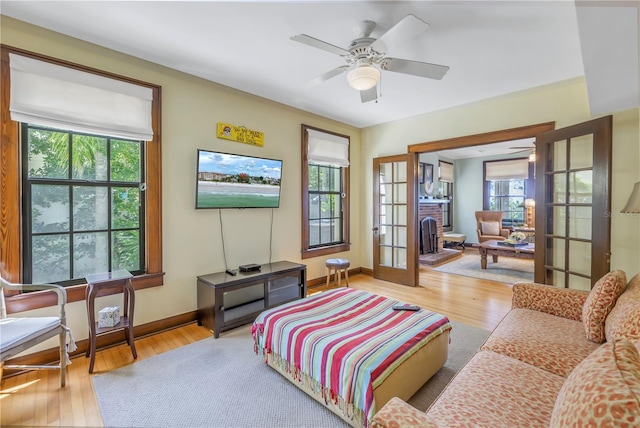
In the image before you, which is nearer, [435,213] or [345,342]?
[345,342]

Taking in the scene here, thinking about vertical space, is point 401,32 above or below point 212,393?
above

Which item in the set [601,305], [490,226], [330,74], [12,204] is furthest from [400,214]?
[12,204]

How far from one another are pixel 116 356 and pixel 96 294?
1.91 feet

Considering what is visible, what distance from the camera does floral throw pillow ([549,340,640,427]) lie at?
0.70 m

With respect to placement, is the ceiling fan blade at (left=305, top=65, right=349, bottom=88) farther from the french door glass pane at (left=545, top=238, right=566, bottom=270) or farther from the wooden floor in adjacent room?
the french door glass pane at (left=545, top=238, right=566, bottom=270)

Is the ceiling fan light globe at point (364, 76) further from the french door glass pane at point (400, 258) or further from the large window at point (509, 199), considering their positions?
the large window at point (509, 199)

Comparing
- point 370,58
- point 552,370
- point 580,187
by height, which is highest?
point 370,58

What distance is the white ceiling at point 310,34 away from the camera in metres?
2.04

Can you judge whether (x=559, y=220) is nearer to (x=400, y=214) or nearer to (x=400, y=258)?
(x=400, y=214)

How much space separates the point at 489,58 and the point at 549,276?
2.39m


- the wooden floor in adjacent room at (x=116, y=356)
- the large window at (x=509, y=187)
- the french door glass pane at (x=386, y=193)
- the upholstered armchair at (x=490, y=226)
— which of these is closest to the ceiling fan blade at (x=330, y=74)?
the wooden floor in adjacent room at (x=116, y=356)

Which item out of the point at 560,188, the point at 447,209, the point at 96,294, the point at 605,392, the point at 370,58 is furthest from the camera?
the point at 447,209

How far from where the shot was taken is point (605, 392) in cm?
75

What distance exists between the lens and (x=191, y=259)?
3172mm
